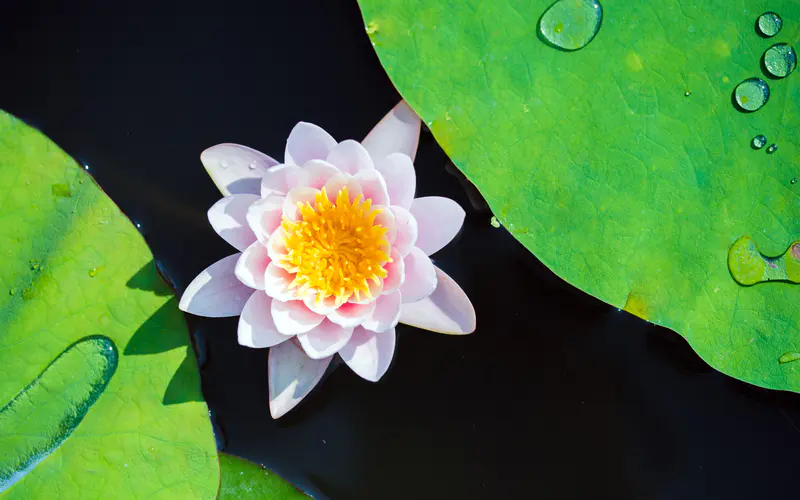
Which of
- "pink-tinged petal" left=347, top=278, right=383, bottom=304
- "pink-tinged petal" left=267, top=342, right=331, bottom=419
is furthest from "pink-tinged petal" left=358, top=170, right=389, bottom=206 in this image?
"pink-tinged petal" left=267, top=342, right=331, bottom=419

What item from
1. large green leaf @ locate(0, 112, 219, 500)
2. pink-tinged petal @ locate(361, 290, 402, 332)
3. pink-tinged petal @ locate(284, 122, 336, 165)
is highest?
pink-tinged petal @ locate(284, 122, 336, 165)

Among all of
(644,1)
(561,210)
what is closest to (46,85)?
(561,210)

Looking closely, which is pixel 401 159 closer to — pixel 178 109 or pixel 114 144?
pixel 178 109

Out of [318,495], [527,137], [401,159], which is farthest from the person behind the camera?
[318,495]

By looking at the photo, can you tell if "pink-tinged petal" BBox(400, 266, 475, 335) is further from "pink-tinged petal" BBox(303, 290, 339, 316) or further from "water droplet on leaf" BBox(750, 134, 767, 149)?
"water droplet on leaf" BBox(750, 134, 767, 149)

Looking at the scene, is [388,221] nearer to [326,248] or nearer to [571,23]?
[326,248]

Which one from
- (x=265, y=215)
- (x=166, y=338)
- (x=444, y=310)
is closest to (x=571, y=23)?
(x=444, y=310)
